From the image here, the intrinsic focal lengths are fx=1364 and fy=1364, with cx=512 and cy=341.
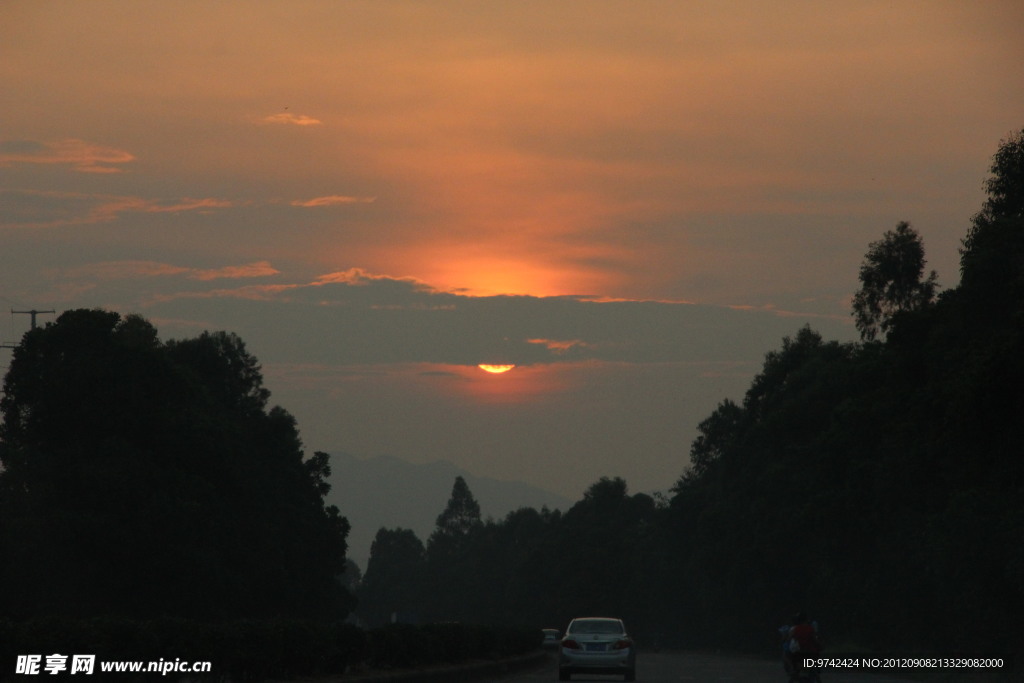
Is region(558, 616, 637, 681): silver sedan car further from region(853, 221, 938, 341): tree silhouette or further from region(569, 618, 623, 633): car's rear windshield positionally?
region(853, 221, 938, 341): tree silhouette

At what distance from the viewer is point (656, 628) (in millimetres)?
147125

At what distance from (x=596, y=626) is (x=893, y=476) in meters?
15.8

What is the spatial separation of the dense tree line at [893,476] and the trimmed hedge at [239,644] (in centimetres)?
1165

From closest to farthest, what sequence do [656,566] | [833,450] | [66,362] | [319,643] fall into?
1. [319,643]
2. [833,450]
3. [66,362]
4. [656,566]

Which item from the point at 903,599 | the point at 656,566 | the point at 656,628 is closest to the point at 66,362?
the point at 903,599

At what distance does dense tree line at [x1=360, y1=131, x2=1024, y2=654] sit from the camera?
35.8m

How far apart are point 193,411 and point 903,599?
3229 centimetres

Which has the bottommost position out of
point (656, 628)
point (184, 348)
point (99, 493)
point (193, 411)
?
point (656, 628)

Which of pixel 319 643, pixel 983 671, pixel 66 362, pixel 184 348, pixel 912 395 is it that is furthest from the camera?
pixel 184 348

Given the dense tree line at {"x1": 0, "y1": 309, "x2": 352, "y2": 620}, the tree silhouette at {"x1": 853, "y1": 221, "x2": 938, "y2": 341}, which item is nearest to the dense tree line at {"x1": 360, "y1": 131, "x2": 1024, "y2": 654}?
the tree silhouette at {"x1": 853, "y1": 221, "x2": 938, "y2": 341}

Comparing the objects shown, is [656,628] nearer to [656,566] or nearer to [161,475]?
[656,566]

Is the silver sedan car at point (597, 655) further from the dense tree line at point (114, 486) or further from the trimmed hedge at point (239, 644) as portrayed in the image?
the dense tree line at point (114, 486)

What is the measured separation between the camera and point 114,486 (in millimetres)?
54844

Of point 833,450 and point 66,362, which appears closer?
point 833,450
